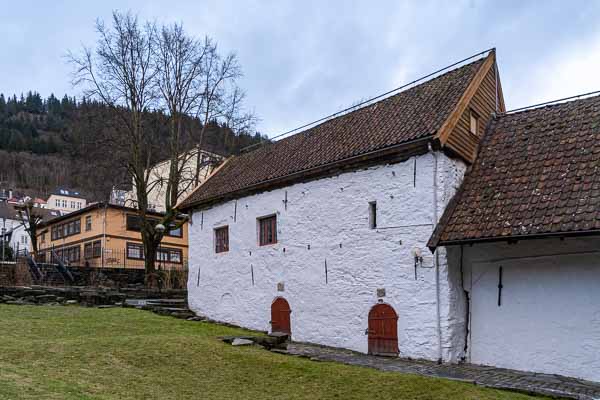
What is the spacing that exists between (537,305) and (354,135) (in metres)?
6.93

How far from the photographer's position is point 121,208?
3688cm

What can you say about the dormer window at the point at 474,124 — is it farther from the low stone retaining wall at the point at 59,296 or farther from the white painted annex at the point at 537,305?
the low stone retaining wall at the point at 59,296

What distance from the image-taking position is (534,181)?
12094 mm

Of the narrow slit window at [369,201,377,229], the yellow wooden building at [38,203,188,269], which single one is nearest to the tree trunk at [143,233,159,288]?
the yellow wooden building at [38,203,188,269]

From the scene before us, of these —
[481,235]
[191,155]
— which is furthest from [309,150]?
[191,155]

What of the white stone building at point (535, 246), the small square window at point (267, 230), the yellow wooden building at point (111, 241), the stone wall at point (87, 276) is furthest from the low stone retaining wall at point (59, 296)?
the yellow wooden building at point (111, 241)

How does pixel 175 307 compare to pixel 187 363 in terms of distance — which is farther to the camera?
pixel 175 307

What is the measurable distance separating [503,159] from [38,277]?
→ 63.9 ft

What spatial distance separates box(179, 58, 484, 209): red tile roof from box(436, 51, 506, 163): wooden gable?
19cm

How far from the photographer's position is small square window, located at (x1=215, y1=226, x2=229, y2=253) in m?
19.0

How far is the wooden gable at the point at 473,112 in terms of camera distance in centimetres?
1314

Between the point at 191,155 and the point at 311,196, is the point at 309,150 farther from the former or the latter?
the point at 191,155

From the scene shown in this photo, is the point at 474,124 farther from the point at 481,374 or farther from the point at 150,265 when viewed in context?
the point at 150,265

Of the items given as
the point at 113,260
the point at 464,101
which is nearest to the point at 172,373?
the point at 464,101
